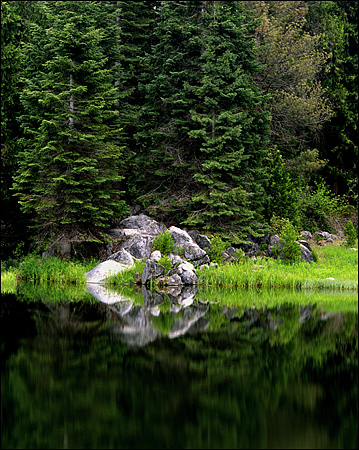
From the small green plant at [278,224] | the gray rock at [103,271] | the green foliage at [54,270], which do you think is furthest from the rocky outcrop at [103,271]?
the small green plant at [278,224]

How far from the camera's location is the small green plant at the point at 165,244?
838 inches

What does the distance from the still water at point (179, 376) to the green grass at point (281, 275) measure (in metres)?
4.27

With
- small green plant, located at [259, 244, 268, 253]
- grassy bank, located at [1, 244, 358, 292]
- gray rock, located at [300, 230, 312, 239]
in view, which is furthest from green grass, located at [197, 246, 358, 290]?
gray rock, located at [300, 230, 312, 239]

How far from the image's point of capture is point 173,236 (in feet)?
72.9

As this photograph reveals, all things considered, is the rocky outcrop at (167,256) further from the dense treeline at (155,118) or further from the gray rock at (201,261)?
the dense treeline at (155,118)

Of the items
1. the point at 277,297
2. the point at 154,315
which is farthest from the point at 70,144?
the point at 154,315

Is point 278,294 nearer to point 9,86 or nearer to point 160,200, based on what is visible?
point 160,200

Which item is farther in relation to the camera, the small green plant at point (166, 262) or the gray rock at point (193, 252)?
the gray rock at point (193, 252)

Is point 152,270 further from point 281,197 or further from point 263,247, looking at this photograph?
point 281,197

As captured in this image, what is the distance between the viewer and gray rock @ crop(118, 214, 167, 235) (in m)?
24.2

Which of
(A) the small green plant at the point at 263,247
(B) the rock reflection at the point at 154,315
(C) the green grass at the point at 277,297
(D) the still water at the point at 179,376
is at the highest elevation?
(A) the small green plant at the point at 263,247

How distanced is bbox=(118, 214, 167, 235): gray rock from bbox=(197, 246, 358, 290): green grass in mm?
4053

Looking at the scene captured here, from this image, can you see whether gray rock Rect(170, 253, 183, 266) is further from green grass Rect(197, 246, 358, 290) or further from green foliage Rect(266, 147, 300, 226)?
green foliage Rect(266, 147, 300, 226)

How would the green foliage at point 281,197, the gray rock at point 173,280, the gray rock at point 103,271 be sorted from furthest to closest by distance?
the green foliage at point 281,197
the gray rock at point 103,271
the gray rock at point 173,280
